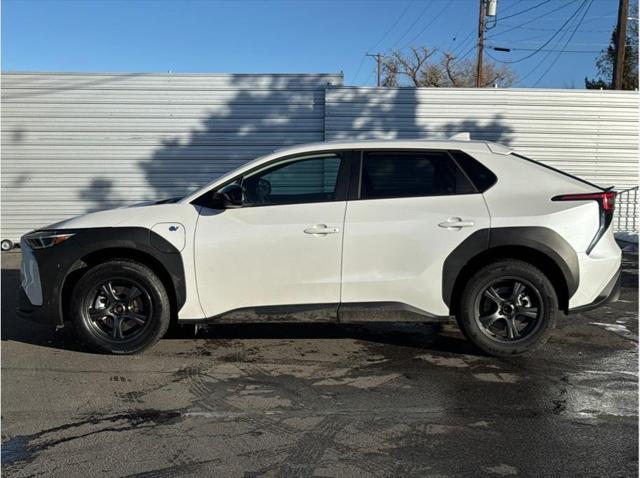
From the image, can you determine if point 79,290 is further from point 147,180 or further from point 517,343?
point 147,180

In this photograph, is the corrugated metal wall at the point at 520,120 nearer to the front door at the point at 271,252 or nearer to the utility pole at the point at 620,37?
the utility pole at the point at 620,37

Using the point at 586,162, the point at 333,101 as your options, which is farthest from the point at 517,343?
the point at 586,162

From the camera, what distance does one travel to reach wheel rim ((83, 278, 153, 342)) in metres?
5.11

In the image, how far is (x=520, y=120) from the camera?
12.8m

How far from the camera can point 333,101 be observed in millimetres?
12422

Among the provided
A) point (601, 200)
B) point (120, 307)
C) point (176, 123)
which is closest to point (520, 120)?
point (176, 123)

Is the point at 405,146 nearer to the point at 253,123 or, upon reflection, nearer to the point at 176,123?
the point at 253,123

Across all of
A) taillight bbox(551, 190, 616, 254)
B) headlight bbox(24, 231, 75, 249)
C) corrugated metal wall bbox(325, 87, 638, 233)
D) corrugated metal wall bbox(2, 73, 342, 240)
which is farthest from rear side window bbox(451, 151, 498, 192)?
corrugated metal wall bbox(2, 73, 342, 240)

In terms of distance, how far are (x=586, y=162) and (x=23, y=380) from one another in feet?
39.9

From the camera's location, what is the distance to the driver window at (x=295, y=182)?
16.6ft

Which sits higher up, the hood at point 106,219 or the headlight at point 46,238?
the hood at point 106,219

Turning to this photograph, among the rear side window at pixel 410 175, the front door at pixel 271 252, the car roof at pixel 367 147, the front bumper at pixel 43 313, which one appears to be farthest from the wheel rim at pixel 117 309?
the rear side window at pixel 410 175

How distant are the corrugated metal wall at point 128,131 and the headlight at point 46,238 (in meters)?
7.50

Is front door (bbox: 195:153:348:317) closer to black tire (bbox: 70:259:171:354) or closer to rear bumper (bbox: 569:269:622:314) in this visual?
black tire (bbox: 70:259:171:354)
